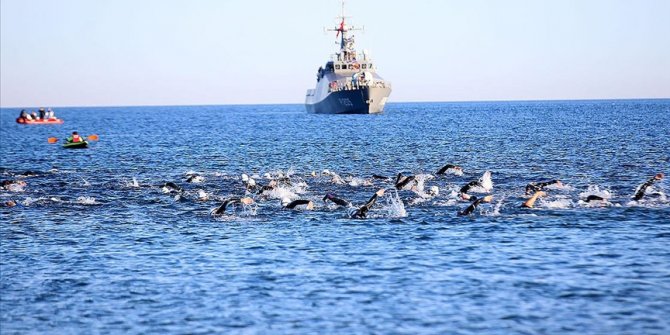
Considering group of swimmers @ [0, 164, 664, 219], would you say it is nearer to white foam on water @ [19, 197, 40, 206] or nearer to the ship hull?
white foam on water @ [19, 197, 40, 206]

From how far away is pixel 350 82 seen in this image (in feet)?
502

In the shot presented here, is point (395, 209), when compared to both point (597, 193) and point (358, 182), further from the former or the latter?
point (358, 182)

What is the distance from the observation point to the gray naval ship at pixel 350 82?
150875 millimetres

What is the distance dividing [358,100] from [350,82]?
4.51 metres

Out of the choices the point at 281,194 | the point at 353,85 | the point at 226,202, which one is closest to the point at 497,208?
the point at 226,202

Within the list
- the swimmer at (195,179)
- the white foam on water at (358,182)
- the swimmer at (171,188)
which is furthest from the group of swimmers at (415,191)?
the swimmer at (171,188)

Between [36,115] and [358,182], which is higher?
[358,182]

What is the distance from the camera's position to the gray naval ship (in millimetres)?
150875

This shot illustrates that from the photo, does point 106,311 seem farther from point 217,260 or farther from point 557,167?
point 557,167

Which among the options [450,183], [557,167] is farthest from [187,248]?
[557,167]

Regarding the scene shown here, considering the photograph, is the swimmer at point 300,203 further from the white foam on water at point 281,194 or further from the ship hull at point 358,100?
the ship hull at point 358,100

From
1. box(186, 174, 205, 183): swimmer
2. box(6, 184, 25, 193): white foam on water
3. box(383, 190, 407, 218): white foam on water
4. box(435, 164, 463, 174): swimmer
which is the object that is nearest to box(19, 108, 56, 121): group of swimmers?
box(186, 174, 205, 183): swimmer

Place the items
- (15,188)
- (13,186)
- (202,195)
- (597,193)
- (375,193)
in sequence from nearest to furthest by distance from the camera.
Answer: (375,193) < (597,193) < (202,195) < (15,188) < (13,186)

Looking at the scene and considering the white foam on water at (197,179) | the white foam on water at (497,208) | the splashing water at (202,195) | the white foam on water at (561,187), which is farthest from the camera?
the white foam on water at (197,179)
